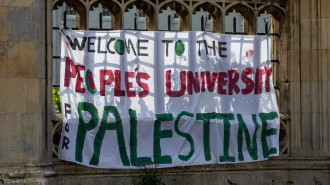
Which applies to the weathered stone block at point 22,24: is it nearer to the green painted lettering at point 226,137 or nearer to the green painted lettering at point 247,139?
A: the green painted lettering at point 226,137

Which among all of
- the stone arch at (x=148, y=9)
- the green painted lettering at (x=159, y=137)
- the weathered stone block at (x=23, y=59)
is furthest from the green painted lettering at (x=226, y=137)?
the weathered stone block at (x=23, y=59)

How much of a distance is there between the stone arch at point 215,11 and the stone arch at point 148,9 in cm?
80

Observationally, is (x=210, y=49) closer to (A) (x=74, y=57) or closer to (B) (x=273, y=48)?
(B) (x=273, y=48)

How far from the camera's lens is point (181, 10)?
14531 millimetres

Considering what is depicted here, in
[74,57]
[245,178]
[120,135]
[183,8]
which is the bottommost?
[245,178]

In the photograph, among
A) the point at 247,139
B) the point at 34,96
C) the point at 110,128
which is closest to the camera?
the point at 34,96

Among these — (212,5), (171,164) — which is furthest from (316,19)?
(171,164)

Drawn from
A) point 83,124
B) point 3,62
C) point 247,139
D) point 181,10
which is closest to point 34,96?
point 3,62

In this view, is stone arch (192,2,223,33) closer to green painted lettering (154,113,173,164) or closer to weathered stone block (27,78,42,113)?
green painted lettering (154,113,173,164)

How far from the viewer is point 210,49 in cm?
1434

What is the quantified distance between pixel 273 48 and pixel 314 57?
36.8 inches

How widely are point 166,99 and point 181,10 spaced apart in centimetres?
180

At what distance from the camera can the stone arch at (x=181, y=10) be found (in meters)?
14.4

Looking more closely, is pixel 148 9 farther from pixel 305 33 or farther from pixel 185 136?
pixel 305 33
